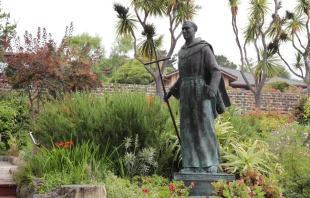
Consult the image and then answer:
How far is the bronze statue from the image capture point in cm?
693

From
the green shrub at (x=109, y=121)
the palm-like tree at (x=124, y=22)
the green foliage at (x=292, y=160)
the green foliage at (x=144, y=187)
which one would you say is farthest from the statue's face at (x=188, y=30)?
the palm-like tree at (x=124, y=22)

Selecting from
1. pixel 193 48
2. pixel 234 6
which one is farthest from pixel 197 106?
pixel 234 6

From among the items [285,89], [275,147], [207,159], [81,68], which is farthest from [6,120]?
[285,89]

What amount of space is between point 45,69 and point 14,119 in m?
2.20

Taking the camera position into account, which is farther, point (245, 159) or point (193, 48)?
point (245, 159)

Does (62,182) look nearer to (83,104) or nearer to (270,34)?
(83,104)

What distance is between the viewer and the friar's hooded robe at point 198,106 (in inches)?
273

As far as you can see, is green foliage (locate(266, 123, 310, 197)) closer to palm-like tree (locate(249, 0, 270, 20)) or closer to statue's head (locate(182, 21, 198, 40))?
statue's head (locate(182, 21, 198, 40))

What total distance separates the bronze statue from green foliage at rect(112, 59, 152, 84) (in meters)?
33.5

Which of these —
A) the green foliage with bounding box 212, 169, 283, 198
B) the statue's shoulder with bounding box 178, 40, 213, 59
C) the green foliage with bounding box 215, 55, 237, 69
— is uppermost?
the green foliage with bounding box 215, 55, 237, 69

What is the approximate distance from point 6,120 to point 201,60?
33.4 feet

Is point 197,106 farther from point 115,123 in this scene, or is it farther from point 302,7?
point 302,7

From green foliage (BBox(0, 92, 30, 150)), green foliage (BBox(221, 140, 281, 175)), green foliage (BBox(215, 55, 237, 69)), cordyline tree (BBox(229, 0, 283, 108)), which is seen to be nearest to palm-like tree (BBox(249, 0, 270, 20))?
cordyline tree (BBox(229, 0, 283, 108))

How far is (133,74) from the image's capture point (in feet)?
136
